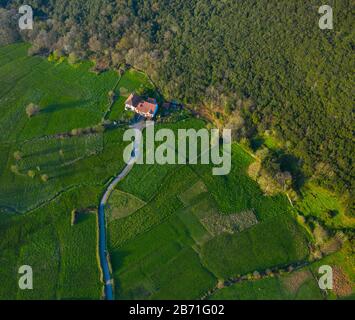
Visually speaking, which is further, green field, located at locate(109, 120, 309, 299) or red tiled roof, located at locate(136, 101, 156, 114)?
red tiled roof, located at locate(136, 101, 156, 114)

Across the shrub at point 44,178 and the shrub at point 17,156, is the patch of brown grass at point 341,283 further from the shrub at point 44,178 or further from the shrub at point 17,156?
the shrub at point 17,156

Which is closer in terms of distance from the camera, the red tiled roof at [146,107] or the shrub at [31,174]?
the shrub at [31,174]

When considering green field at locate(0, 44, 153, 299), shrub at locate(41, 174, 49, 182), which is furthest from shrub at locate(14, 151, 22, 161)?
shrub at locate(41, 174, 49, 182)

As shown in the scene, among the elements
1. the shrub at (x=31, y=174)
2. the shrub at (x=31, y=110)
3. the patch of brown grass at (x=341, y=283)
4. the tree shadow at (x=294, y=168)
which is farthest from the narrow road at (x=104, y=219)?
the patch of brown grass at (x=341, y=283)

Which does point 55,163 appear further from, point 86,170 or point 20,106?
point 20,106

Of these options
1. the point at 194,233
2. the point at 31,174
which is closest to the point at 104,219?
the point at 194,233

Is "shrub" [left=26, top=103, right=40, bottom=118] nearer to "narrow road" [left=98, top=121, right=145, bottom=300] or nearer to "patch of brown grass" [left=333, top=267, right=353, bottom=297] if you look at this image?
"narrow road" [left=98, top=121, right=145, bottom=300]

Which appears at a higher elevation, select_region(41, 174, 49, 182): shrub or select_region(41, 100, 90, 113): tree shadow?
select_region(41, 100, 90, 113): tree shadow

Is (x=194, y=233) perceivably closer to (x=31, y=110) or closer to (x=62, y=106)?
(x=62, y=106)
